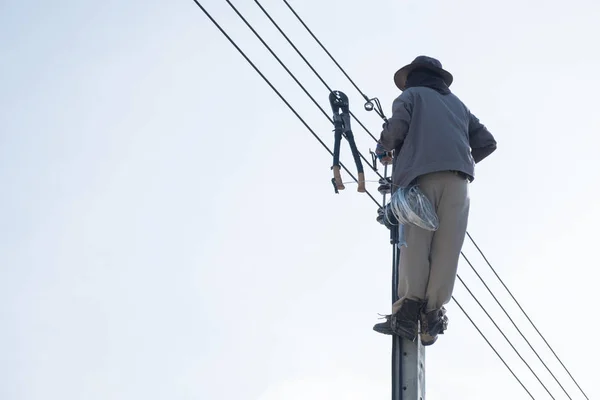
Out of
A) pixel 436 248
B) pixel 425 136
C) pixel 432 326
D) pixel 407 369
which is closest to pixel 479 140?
pixel 425 136

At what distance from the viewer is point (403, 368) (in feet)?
17.5

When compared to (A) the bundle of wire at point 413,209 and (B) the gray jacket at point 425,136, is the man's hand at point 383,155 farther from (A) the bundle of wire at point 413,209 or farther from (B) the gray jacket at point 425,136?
(A) the bundle of wire at point 413,209

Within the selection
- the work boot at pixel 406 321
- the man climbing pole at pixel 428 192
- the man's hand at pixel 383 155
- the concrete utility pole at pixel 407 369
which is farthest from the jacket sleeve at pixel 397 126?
the work boot at pixel 406 321

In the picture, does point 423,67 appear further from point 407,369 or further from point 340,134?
point 407,369

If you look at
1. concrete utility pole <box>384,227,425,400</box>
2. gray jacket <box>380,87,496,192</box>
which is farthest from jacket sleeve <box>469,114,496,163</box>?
concrete utility pole <box>384,227,425,400</box>

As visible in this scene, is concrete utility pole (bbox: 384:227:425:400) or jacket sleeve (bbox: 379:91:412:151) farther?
jacket sleeve (bbox: 379:91:412:151)

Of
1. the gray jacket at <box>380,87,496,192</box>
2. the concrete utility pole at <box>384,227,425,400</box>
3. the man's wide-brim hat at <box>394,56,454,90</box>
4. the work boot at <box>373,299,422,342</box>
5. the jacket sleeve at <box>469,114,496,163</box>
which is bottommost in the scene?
the concrete utility pole at <box>384,227,425,400</box>

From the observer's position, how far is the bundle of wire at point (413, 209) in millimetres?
5371

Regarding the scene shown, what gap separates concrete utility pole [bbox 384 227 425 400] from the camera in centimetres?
524

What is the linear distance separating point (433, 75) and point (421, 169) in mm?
848

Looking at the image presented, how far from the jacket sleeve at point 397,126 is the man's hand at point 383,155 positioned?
0.72ft

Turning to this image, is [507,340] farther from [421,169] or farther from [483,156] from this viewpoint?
[421,169]

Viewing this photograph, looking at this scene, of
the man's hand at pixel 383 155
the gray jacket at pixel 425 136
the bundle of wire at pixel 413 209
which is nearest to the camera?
the bundle of wire at pixel 413 209

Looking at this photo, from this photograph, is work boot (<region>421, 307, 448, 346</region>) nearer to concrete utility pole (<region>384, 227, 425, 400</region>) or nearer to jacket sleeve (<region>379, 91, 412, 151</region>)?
concrete utility pole (<region>384, 227, 425, 400</region>)
